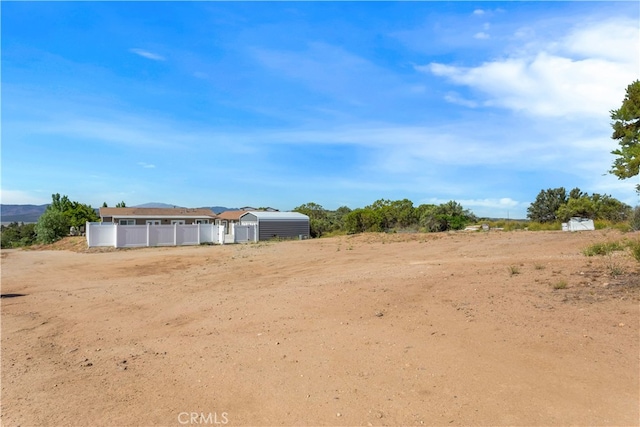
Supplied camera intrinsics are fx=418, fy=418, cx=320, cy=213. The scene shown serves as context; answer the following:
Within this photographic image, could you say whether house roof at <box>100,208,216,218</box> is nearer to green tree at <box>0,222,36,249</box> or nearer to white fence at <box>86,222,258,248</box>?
green tree at <box>0,222,36,249</box>

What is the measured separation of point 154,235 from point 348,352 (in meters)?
28.7

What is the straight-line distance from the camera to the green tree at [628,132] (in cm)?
761

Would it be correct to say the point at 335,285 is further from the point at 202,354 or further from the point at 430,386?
the point at 430,386

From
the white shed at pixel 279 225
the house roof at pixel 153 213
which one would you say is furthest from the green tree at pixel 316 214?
the house roof at pixel 153 213

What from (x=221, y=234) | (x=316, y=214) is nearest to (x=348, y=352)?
(x=221, y=234)

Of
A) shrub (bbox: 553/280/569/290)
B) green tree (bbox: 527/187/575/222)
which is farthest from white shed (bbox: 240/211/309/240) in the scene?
shrub (bbox: 553/280/569/290)

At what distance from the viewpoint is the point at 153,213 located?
49281 millimetres

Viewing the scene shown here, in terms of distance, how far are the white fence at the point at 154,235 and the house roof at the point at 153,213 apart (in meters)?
15.3

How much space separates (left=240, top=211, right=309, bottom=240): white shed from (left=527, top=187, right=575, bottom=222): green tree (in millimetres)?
24865

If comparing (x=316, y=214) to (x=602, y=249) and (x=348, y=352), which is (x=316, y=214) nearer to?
(x=602, y=249)

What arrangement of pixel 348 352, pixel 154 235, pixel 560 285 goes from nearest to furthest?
pixel 348 352 < pixel 560 285 < pixel 154 235

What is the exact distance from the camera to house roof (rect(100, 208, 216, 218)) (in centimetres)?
4622

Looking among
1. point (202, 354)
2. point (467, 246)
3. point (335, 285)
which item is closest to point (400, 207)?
point (467, 246)

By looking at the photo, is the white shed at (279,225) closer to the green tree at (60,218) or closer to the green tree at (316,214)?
the green tree at (316,214)
